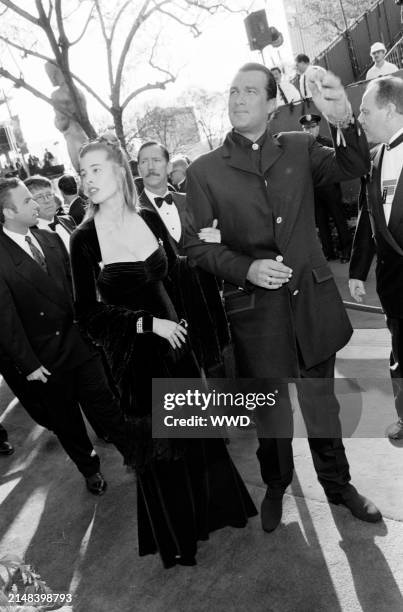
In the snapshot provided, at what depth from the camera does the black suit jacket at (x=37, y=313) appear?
3.37 m

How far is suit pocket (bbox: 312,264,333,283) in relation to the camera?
257 centimetres

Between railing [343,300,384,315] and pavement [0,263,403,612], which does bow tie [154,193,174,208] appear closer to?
pavement [0,263,403,612]

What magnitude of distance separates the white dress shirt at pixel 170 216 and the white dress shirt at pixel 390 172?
76.4 inches

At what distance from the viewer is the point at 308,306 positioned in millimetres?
2609

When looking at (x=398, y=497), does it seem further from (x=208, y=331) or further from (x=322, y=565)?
(x=208, y=331)

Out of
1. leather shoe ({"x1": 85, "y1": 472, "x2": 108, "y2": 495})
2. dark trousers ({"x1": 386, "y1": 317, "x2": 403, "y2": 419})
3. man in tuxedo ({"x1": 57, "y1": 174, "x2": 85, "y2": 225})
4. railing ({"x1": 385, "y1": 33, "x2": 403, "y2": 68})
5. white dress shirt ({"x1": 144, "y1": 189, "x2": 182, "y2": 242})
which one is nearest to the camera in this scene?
dark trousers ({"x1": 386, "y1": 317, "x2": 403, "y2": 419})

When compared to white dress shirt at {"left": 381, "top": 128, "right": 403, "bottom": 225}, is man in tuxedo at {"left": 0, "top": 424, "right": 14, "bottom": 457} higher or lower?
lower

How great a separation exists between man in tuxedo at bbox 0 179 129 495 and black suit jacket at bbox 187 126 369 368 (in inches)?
52.7

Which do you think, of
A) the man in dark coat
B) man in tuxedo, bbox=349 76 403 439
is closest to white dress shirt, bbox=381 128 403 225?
man in tuxedo, bbox=349 76 403 439

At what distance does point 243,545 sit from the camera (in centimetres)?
279

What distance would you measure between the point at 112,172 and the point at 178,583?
2038mm

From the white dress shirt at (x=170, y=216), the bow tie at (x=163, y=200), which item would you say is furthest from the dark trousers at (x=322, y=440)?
the bow tie at (x=163, y=200)

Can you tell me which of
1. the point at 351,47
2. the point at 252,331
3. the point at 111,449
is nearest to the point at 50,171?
the point at 351,47

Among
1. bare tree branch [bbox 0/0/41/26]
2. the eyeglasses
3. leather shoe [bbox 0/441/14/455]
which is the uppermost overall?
bare tree branch [bbox 0/0/41/26]
